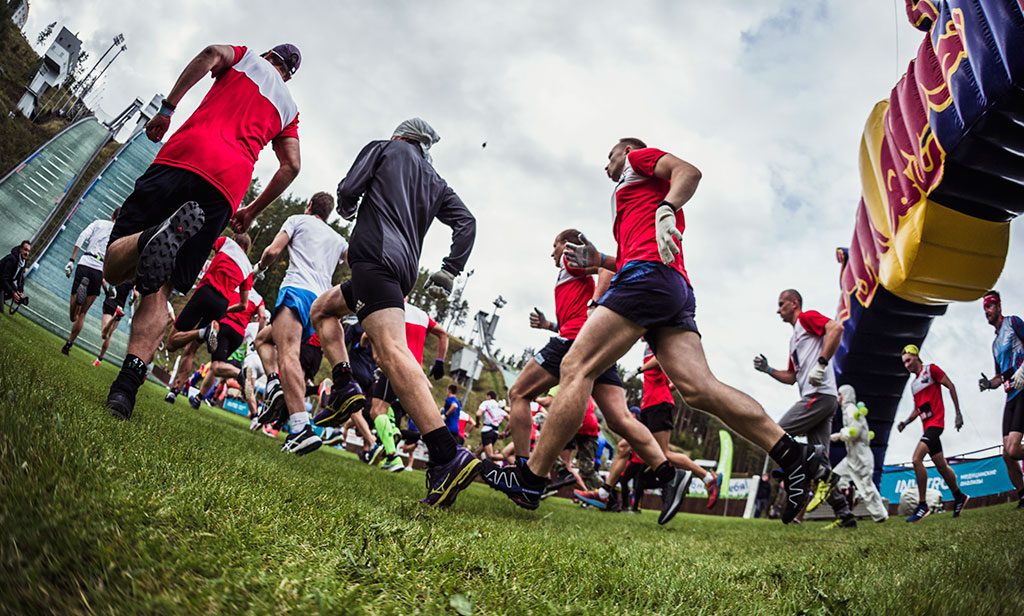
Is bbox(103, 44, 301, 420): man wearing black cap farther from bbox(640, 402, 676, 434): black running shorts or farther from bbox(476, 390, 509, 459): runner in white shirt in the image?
bbox(476, 390, 509, 459): runner in white shirt

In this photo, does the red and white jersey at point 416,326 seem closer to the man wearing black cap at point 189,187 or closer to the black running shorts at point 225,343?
the black running shorts at point 225,343

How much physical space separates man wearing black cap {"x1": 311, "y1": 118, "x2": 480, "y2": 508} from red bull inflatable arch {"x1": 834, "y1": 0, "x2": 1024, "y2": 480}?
514 cm

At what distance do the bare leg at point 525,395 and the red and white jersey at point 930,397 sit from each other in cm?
704

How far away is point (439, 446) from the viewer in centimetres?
287

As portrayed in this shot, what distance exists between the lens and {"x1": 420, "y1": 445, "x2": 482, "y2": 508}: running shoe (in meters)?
2.84

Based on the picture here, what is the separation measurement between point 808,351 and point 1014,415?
300 centimetres

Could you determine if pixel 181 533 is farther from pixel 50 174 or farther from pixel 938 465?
pixel 50 174

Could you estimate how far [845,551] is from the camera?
3.06 metres

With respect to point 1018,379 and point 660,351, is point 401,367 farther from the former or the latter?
point 1018,379

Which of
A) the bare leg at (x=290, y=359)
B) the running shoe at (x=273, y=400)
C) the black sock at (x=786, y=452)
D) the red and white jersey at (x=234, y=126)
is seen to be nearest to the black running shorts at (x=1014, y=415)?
the black sock at (x=786, y=452)

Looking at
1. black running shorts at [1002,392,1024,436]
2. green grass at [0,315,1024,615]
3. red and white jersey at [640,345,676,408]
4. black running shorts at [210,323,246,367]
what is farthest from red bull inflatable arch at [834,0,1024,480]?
black running shorts at [210,323,246,367]

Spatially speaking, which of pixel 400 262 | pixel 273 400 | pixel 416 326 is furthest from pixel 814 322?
pixel 273 400

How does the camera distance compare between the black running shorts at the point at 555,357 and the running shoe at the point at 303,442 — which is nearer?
the running shoe at the point at 303,442

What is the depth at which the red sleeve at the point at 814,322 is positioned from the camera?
240 inches
